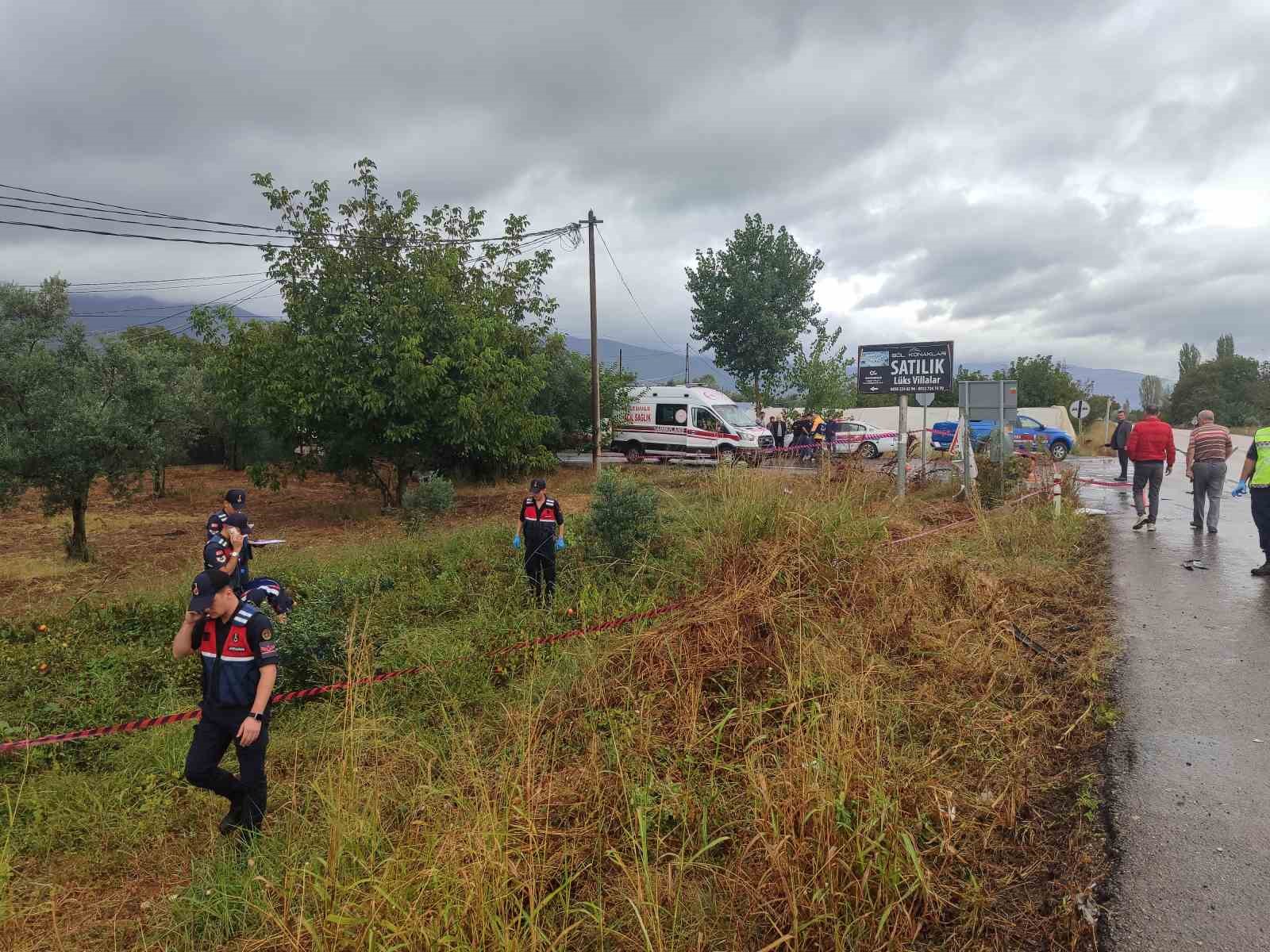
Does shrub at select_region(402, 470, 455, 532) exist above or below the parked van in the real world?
below

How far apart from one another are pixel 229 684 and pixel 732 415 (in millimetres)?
20981

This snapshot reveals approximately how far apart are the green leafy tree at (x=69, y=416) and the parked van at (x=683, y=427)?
1393 cm

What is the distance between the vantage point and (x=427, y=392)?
14.1 meters

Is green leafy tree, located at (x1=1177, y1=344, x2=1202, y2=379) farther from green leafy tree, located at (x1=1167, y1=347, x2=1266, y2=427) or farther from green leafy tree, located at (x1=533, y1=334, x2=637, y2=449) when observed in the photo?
green leafy tree, located at (x1=533, y1=334, x2=637, y2=449)

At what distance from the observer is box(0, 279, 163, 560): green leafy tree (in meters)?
11.4

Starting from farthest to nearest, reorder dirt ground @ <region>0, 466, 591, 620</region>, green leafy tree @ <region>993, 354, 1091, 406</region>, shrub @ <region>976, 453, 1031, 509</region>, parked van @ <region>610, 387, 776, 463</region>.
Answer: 1. green leafy tree @ <region>993, 354, 1091, 406</region>
2. parked van @ <region>610, 387, 776, 463</region>
3. shrub @ <region>976, 453, 1031, 509</region>
4. dirt ground @ <region>0, 466, 591, 620</region>

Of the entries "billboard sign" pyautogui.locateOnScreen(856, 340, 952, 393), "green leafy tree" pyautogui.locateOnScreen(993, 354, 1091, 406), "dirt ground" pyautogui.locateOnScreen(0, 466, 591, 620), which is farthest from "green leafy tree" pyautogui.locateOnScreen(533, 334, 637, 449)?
"green leafy tree" pyautogui.locateOnScreen(993, 354, 1091, 406)

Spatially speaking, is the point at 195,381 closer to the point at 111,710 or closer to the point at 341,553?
the point at 341,553

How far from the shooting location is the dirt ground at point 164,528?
33.8ft

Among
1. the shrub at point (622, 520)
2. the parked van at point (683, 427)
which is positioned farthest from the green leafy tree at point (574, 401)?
the shrub at point (622, 520)

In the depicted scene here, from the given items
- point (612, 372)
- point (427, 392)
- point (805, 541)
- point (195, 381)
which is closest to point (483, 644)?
point (805, 541)

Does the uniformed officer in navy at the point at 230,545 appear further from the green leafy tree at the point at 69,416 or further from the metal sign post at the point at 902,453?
the metal sign post at the point at 902,453

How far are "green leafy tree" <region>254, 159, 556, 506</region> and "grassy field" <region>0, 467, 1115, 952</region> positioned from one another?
719 cm

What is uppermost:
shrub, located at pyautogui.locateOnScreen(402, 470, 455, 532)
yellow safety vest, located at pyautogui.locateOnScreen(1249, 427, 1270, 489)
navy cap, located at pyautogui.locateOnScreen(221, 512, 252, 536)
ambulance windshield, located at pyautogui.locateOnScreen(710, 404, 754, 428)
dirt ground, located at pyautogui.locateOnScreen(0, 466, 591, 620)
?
ambulance windshield, located at pyautogui.locateOnScreen(710, 404, 754, 428)
